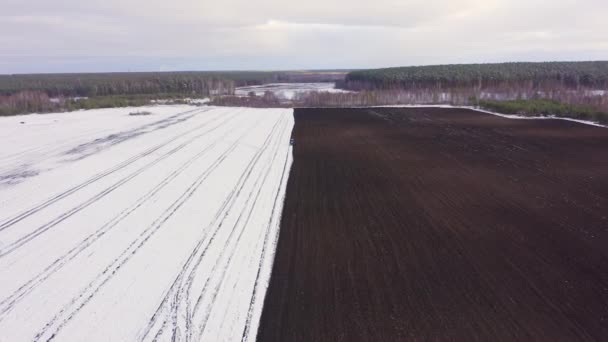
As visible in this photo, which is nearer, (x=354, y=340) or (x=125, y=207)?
(x=354, y=340)

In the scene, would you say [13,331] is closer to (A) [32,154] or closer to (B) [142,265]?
(B) [142,265]

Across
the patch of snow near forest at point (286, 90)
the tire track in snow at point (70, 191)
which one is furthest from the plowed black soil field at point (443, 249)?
the patch of snow near forest at point (286, 90)

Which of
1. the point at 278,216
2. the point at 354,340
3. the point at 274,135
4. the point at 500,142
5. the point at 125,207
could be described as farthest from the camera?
the point at 274,135

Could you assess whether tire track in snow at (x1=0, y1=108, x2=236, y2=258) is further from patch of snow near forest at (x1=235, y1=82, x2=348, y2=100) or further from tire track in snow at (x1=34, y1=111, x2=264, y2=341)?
patch of snow near forest at (x1=235, y1=82, x2=348, y2=100)

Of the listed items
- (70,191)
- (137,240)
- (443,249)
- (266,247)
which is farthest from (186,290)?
(70,191)

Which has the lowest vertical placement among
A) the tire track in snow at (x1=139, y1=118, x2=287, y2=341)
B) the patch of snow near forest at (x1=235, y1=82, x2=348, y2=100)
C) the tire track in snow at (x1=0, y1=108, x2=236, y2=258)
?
the tire track in snow at (x1=139, y1=118, x2=287, y2=341)

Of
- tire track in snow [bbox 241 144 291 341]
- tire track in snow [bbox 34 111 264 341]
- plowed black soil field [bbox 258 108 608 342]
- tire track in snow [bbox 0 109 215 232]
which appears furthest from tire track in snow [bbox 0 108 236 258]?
plowed black soil field [bbox 258 108 608 342]

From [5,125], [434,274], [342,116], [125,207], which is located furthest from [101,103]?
[434,274]
